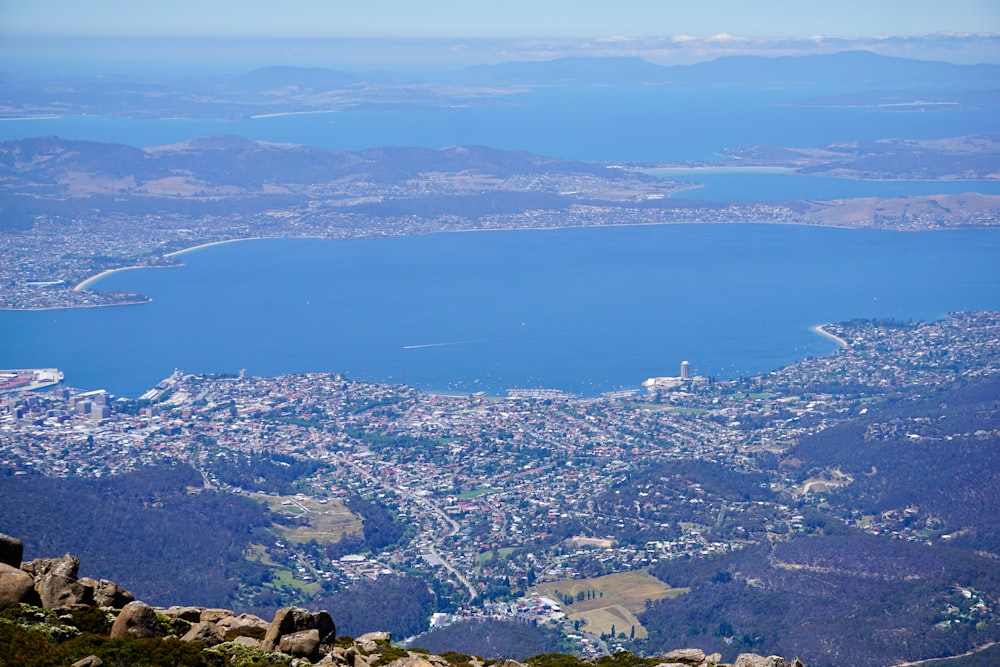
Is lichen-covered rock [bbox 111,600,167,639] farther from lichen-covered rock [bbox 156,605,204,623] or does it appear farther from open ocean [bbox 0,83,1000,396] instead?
open ocean [bbox 0,83,1000,396]

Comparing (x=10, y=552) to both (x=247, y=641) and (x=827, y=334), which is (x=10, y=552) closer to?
(x=247, y=641)

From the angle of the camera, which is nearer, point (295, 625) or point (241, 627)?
point (295, 625)

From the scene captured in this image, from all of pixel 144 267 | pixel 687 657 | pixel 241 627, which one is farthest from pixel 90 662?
pixel 144 267

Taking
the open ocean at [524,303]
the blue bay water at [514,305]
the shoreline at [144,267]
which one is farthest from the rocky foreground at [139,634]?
the shoreline at [144,267]

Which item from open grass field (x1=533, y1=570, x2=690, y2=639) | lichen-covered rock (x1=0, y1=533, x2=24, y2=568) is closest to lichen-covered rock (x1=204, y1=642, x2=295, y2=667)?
lichen-covered rock (x1=0, y1=533, x2=24, y2=568)

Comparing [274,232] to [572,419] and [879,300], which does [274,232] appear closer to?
[879,300]

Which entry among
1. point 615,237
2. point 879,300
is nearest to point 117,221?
point 615,237
